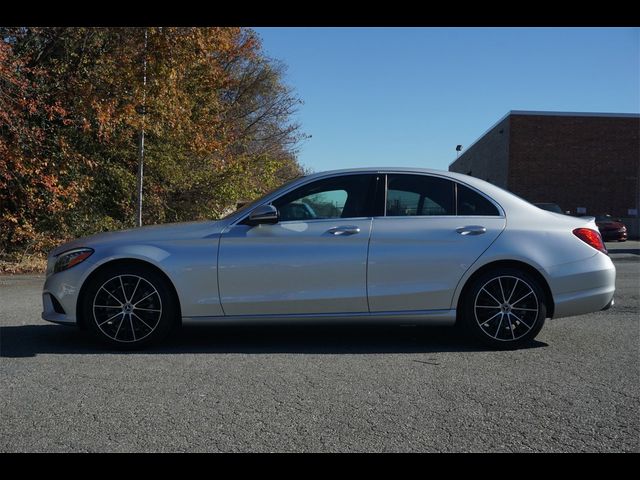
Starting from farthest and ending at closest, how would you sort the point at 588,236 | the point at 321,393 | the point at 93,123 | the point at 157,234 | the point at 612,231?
the point at 612,231 → the point at 93,123 → the point at 588,236 → the point at 157,234 → the point at 321,393

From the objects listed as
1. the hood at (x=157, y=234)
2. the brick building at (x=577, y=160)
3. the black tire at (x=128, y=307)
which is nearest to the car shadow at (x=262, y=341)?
the black tire at (x=128, y=307)

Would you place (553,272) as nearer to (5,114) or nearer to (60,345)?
(60,345)

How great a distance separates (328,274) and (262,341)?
101cm

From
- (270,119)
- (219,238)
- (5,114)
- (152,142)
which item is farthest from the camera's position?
(270,119)

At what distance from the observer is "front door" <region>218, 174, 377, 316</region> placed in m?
5.30

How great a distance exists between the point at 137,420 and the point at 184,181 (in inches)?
557

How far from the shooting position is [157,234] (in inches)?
213

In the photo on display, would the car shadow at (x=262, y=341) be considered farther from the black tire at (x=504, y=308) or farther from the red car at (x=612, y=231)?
the red car at (x=612, y=231)

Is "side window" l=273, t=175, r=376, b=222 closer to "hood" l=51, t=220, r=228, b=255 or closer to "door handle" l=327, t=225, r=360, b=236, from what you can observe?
"door handle" l=327, t=225, r=360, b=236

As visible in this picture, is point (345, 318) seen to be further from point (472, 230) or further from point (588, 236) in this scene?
point (588, 236)

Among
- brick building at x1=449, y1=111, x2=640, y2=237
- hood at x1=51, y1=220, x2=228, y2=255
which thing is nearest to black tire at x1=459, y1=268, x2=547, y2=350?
hood at x1=51, y1=220, x2=228, y2=255

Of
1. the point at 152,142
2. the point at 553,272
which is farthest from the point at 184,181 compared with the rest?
the point at 553,272

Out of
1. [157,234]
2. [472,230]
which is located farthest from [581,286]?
[157,234]
